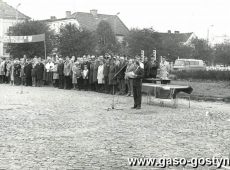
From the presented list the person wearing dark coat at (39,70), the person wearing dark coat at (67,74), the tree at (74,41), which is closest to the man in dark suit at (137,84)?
the person wearing dark coat at (67,74)

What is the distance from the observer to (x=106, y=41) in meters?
62.0

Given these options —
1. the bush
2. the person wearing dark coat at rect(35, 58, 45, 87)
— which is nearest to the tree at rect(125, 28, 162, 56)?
the bush

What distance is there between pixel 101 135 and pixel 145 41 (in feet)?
166

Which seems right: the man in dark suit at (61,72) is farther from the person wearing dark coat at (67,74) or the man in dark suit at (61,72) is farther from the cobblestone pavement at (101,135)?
the cobblestone pavement at (101,135)

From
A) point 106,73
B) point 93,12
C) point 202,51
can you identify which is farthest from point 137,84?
point 93,12

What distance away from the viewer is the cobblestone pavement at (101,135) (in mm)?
7728

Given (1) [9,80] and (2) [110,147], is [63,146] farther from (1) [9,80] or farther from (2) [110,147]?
(1) [9,80]

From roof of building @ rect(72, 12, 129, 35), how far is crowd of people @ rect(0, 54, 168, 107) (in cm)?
5381

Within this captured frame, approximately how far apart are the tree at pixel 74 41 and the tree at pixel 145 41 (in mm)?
7714

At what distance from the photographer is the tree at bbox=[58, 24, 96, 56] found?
53.8 meters

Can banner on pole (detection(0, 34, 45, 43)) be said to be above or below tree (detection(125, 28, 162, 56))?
below

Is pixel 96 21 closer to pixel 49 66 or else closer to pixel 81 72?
pixel 49 66

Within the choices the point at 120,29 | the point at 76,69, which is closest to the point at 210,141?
the point at 76,69

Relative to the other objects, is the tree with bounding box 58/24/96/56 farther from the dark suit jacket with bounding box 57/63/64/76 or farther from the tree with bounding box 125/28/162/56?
the dark suit jacket with bounding box 57/63/64/76
